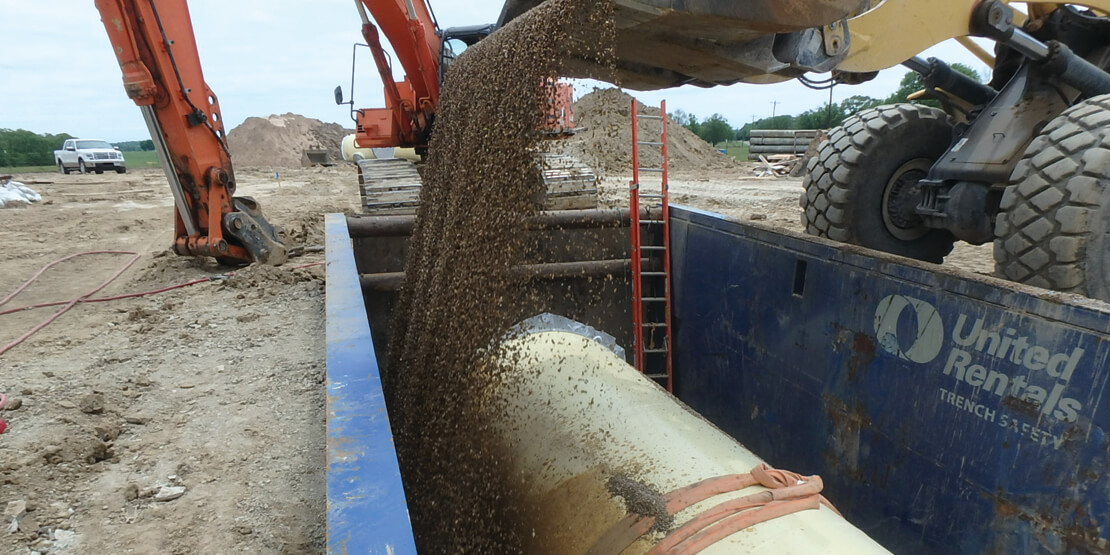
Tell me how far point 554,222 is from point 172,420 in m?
2.90

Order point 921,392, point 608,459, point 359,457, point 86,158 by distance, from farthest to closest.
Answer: point 86,158, point 921,392, point 608,459, point 359,457

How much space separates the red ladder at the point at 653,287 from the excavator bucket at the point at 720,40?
1.97 metres

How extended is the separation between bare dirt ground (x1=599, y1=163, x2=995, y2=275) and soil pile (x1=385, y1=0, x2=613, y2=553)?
3.20 m

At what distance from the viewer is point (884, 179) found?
386 cm

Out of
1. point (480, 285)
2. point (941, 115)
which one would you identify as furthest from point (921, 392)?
point (941, 115)

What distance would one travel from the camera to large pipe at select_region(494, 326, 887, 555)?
5.78 feet

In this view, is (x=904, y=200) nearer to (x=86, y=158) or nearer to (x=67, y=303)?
(x=67, y=303)

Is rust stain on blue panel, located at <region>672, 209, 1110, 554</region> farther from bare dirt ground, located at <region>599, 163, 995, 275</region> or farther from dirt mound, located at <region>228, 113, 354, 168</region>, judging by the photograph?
dirt mound, located at <region>228, 113, 354, 168</region>

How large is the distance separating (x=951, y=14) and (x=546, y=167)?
1.99 m

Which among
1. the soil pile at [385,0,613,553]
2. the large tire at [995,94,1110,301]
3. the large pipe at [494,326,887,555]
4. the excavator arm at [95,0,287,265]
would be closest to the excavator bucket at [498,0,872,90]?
the soil pile at [385,0,613,553]

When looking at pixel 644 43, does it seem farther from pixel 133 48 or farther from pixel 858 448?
pixel 133 48

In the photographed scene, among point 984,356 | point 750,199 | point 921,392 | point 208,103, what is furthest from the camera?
point 750,199

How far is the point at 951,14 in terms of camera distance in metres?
2.95

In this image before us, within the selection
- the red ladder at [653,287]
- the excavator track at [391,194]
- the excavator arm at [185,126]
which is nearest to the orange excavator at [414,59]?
the excavator track at [391,194]
